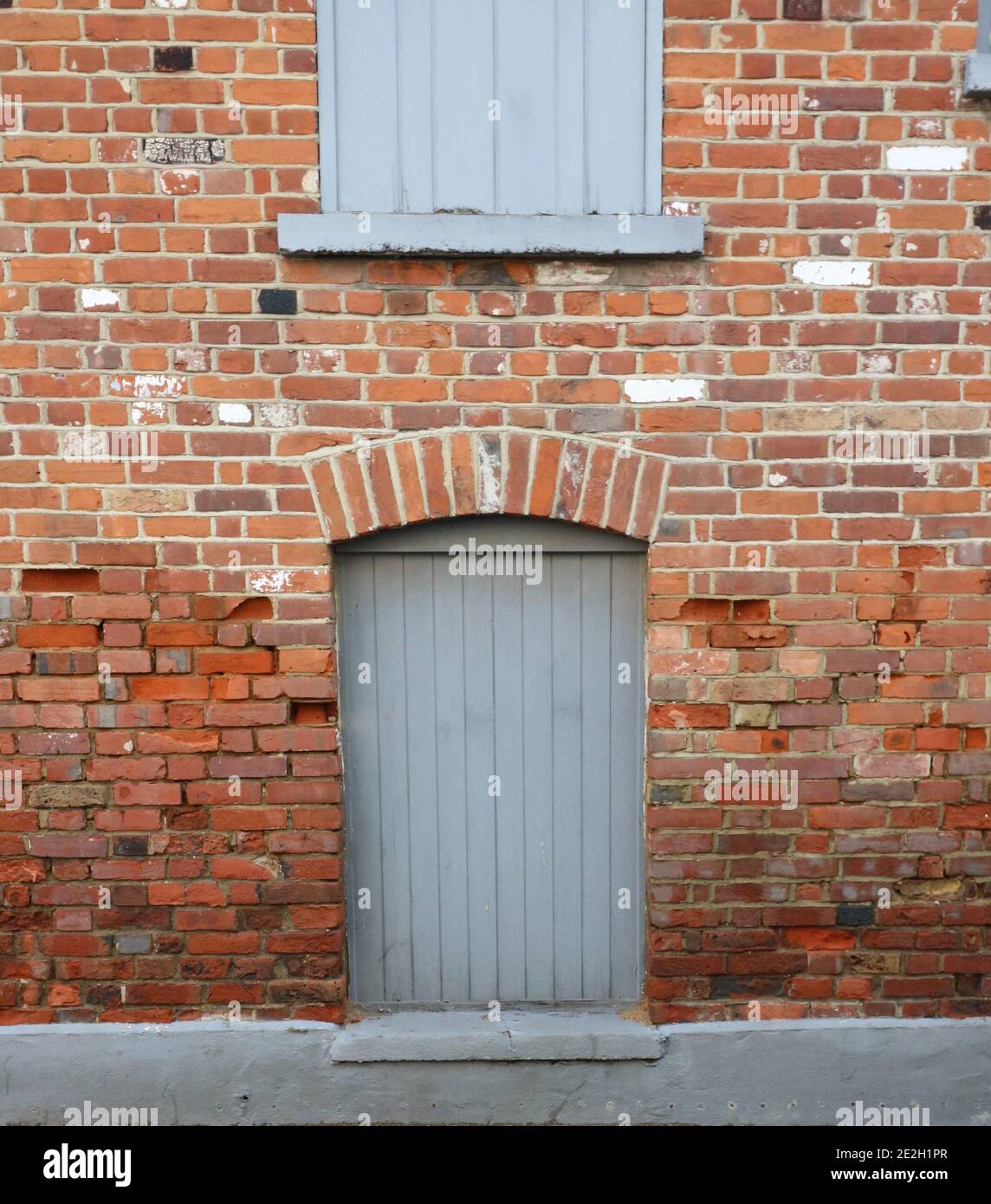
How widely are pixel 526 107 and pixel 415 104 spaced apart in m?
0.37

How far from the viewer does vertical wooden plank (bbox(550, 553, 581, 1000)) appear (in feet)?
11.1

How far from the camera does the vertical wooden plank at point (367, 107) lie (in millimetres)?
3100

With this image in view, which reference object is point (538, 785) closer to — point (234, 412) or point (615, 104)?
point (234, 412)

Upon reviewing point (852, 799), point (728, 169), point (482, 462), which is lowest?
point (852, 799)

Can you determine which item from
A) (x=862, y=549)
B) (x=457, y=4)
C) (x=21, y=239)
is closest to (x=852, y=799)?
(x=862, y=549)

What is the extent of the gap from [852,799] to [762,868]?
0.40 m

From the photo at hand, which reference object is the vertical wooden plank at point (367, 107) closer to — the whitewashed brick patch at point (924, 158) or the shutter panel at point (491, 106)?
the shutter panel at point (491, 106)

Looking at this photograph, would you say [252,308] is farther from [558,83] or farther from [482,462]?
[558,83]

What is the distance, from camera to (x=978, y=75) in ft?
9.98

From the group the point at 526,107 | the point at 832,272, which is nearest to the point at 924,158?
the point at 832,272

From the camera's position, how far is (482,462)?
10.3 feet

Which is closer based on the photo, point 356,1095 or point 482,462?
point 482,462

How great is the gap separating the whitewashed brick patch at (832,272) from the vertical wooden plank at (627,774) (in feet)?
3.55

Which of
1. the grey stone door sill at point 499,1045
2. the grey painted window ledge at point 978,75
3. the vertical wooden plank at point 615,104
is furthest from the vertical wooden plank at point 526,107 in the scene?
the grey stone door sill at point 499,1045
